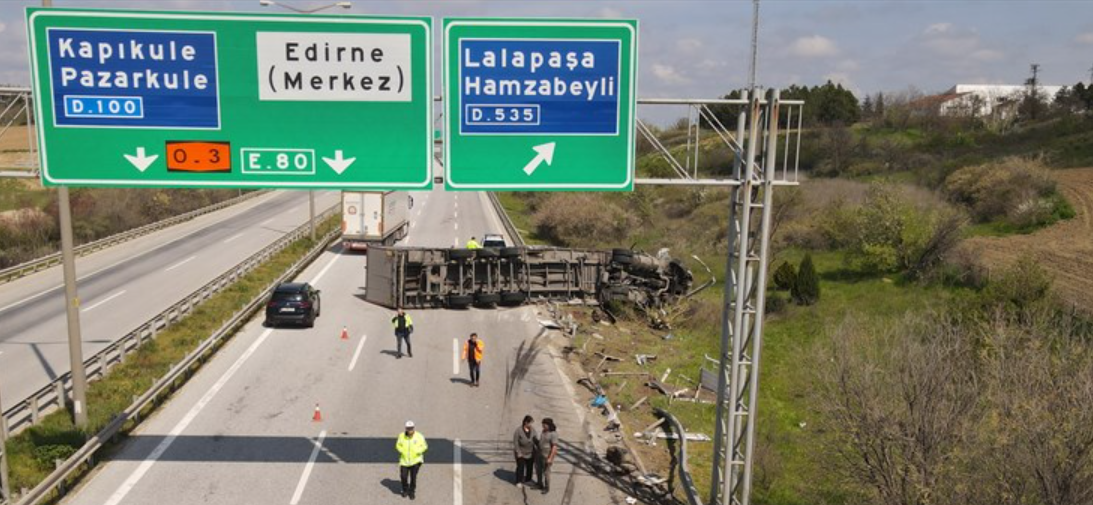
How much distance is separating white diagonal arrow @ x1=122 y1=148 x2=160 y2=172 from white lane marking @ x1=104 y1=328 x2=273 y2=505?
6.33 metres

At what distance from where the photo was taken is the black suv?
83.6 ft

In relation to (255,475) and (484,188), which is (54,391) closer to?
(255,475)

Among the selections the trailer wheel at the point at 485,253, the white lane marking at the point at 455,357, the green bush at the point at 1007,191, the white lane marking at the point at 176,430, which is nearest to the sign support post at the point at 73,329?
the white lane marking at the point at 176,430

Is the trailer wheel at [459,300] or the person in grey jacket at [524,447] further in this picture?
the trailer wheel at [459,300]

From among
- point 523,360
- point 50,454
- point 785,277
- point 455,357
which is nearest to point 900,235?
point 785,277

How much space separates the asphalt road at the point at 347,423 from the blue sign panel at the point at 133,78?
690 cm

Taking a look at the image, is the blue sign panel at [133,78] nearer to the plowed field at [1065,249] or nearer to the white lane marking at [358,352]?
the white lane marking at [358,352]

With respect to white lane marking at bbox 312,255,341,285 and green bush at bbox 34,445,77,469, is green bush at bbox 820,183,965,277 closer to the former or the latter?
white lane marking at bbox 312,255,341,285

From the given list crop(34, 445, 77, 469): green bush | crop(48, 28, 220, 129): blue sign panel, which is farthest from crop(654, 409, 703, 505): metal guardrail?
crop(34, 445, 77, 469): green bush

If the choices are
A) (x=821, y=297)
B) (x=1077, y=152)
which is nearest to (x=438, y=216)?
(x=821, y=297)

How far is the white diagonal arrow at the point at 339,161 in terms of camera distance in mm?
11453

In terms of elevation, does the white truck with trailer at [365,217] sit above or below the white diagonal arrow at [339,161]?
below

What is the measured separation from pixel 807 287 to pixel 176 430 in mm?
26567

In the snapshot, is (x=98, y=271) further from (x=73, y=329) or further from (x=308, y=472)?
(x=308, y=472)
